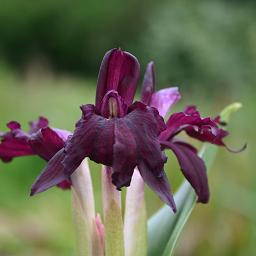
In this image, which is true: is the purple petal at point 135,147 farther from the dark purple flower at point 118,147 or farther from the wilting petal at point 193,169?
the wilting petal at point 193,169

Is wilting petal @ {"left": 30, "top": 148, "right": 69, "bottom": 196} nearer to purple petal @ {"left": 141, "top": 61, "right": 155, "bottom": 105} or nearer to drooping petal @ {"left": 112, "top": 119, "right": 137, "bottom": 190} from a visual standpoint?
drooping petal @ {"left": 112, "top": 119, "right": 137, "bottom": 190}

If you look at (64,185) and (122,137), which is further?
(64,185)

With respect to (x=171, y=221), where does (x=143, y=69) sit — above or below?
below

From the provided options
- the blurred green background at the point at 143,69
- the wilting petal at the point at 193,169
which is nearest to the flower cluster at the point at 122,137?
the wilting petal at the point at 193,169

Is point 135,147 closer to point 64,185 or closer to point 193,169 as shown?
point 193,169

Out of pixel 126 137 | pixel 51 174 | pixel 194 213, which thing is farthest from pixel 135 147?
pixel 194 213

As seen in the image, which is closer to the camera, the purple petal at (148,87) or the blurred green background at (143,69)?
the purple petal at (148,87)

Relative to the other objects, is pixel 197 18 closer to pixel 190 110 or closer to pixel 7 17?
pixel 7 17
